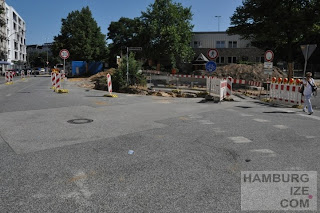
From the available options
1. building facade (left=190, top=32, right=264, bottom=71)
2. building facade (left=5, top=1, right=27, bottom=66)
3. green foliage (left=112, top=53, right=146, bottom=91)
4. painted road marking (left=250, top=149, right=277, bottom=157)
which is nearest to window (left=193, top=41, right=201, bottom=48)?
building facade (left=190, top=32, right=264, bottom=71)

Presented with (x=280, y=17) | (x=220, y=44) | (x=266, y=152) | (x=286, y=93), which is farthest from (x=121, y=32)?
(x=266, y=152)

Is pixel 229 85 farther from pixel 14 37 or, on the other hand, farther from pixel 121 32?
pixel 14 37

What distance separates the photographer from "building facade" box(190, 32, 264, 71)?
54.6 m

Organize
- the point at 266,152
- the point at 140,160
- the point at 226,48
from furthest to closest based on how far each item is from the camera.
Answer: the point at 226,48 → the point at 266,152 → the point at 140,160

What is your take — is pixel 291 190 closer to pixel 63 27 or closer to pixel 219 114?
pixel 219 114

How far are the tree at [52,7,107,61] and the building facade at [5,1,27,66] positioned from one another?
112 feet

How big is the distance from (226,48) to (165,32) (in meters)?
16.4

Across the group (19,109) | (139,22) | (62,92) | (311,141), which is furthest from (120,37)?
(311,141)

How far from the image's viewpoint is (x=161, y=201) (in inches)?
134

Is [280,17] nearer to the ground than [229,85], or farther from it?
farther from it

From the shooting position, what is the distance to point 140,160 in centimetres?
493

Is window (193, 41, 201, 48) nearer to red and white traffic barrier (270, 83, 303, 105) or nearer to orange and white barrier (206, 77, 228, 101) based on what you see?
orange and white barrier (206, 77, 228, 101)

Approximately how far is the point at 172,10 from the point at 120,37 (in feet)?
94.1

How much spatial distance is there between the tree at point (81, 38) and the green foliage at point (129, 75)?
32243mm
